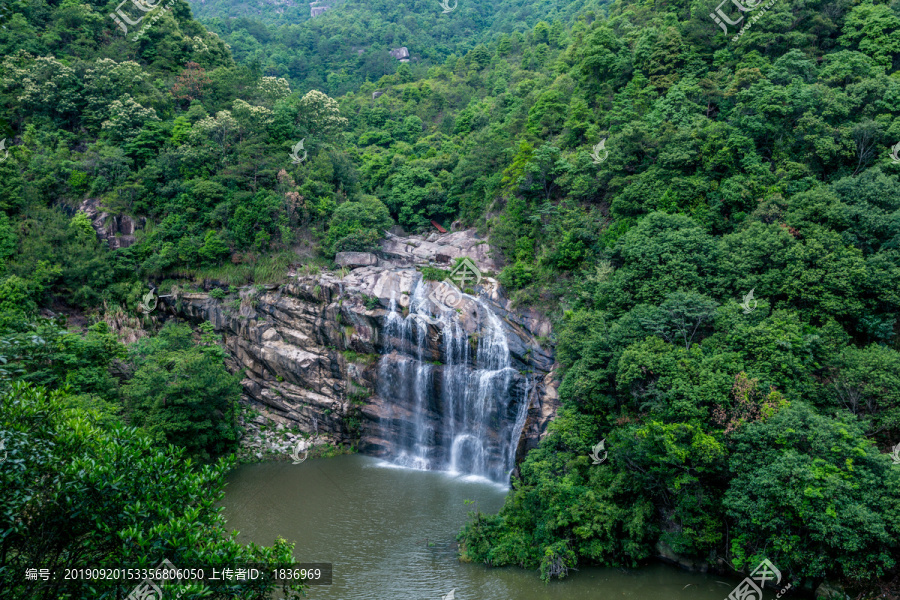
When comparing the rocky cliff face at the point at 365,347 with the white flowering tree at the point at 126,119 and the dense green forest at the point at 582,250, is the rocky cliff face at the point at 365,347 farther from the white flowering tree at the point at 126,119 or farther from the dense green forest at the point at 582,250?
the white flowering tree at the point at 126,119

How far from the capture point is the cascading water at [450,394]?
21234 mm

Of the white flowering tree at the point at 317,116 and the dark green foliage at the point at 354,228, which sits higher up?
the white flowering tree at the point at 317,116

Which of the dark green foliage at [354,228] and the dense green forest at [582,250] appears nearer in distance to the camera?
the dense green forest at [582,250]

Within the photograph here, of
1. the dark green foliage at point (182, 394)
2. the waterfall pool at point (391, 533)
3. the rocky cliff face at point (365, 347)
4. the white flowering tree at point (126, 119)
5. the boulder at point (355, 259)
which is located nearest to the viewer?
the waterfall pool at point (391, 533)

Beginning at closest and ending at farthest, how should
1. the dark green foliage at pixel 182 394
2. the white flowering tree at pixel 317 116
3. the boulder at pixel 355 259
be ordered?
the dark green foliage at pixel 182 394 < the boulder at pixel 355 259 < the white flowering tree at pixel 317 116

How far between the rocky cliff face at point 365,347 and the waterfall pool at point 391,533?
2.36 m

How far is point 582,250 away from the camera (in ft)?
68.3

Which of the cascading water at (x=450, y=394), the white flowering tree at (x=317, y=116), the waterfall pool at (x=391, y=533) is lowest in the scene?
the waterfall pool at (x=391, y=533)

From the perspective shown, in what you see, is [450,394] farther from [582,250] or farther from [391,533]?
[582,250]

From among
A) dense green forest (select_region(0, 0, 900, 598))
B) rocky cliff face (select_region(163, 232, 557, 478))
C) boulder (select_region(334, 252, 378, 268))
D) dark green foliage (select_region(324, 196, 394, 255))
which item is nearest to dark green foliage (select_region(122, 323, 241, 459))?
dense green forest (select_region(0, 0, 900, 598))

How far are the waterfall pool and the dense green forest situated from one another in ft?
2.62

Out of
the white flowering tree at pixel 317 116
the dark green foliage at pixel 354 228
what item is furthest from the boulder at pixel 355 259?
the white flowering tree at pixel 317 116

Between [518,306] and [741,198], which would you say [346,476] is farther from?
[741,198]

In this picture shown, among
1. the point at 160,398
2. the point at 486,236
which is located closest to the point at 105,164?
the point at 160,398
